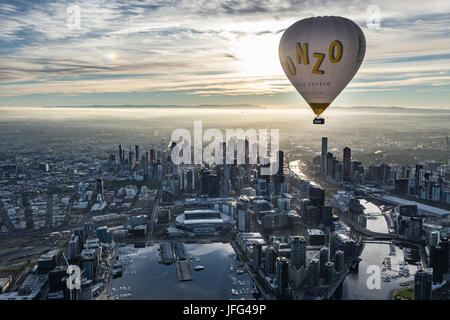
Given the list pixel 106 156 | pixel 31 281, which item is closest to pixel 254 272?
pixel 31 281

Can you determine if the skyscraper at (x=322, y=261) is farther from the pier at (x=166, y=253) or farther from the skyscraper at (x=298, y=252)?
the pier at (x=166, y=253)

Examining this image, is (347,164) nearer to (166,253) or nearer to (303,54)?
(166,253)

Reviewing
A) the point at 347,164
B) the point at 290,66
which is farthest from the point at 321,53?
the point at 347,164

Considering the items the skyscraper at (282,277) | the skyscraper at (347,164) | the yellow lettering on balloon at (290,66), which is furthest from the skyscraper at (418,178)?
the yellow lettering on balloon at (290,66)

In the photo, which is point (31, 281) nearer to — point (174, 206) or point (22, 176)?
point (174, 206)

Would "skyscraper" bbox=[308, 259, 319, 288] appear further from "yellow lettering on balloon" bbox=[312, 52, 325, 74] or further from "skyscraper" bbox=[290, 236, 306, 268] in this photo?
"yellow lettering on balloon" bbox=[312, 52, 325, 74]

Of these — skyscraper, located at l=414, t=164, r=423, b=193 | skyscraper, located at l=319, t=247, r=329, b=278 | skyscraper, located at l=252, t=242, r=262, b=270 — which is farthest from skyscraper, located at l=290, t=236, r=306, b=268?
skyscraper, located at l=414, t=164, r=423, b=193

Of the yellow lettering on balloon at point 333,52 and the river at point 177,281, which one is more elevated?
the yellow lettering on balloon at point 333,52

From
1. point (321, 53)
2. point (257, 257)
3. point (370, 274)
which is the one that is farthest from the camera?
point (370, 274)
